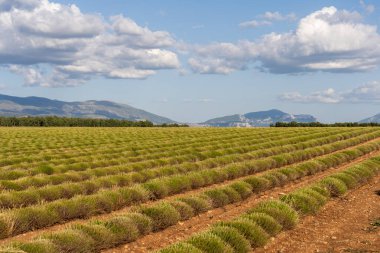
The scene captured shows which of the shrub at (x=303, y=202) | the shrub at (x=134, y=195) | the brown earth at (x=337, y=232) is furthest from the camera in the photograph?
the shrub at (x=134, y=195)

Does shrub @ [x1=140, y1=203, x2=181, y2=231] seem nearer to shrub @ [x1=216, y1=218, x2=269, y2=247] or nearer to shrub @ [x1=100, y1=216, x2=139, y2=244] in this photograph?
shrub @ [x1=100, y1=216, x2=139, y2=244]

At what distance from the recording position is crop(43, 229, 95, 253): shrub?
934 centimetres

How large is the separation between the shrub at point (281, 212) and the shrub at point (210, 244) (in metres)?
2.83

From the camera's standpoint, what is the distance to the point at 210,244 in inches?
375

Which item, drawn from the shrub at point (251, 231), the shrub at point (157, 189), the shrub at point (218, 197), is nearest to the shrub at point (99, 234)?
the shrub at point (251, 231)

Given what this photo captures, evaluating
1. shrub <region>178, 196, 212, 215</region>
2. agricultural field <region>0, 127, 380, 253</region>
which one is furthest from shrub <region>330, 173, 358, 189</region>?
shrub <region>178, 196, 212, 215</region>

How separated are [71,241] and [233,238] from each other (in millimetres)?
3476

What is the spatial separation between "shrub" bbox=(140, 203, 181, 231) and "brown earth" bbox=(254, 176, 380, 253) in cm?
285

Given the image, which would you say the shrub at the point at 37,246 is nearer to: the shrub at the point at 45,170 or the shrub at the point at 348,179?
the shrub at the point at 348,179

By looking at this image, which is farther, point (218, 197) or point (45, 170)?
point (45, 170)

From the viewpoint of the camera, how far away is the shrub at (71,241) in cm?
934

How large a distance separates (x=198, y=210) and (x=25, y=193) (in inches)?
232

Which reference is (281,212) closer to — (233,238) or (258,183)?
(233,238)

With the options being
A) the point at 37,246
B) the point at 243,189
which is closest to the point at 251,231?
the point at 37,246
